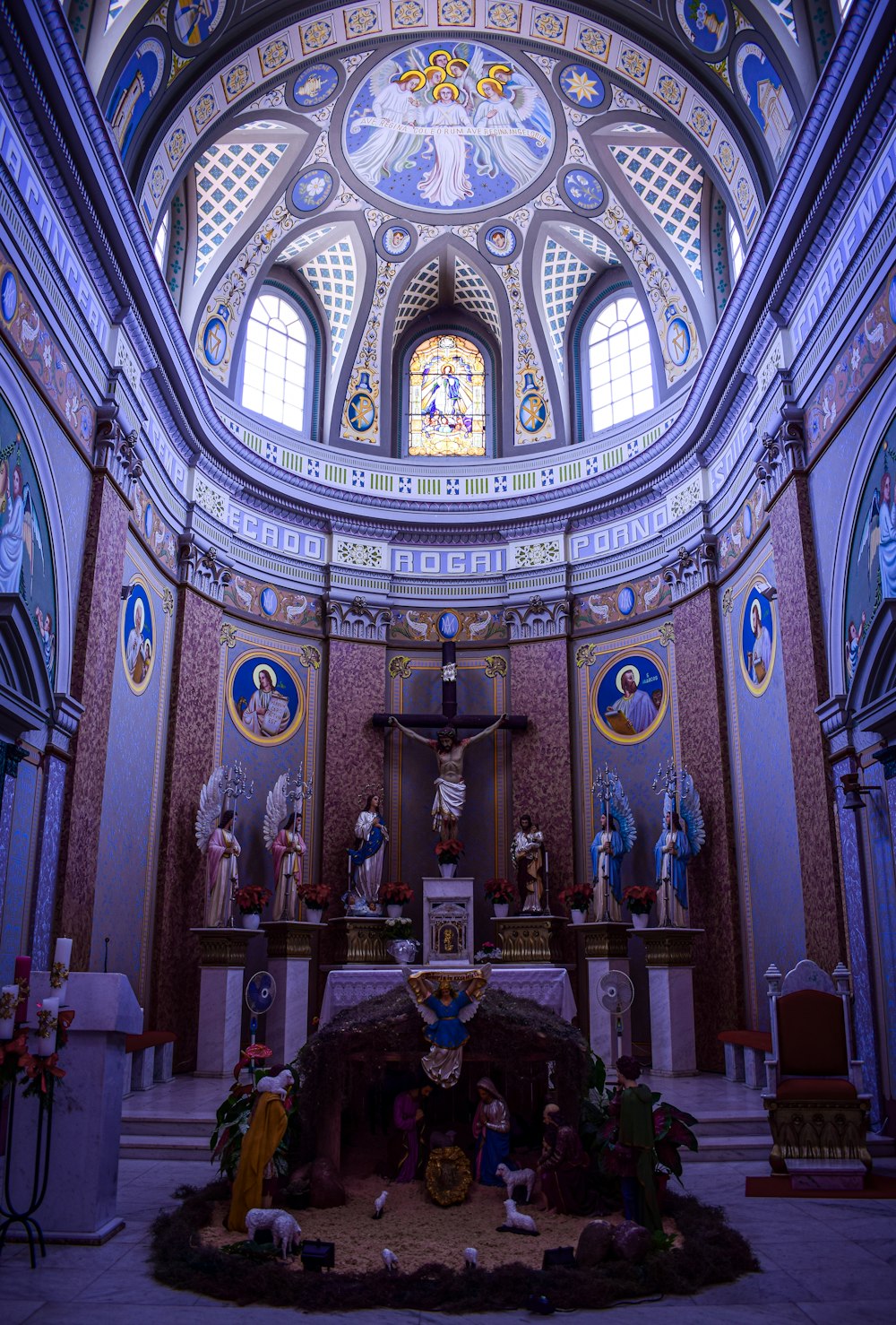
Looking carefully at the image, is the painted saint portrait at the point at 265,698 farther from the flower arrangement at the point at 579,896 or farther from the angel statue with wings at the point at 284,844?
the flower arrangement at the point at 579,896

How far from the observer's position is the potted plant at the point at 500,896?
16547 millimetres

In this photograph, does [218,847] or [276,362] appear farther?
[276,362]

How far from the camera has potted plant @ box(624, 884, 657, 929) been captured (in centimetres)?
1481

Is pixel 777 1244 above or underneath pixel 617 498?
underneath

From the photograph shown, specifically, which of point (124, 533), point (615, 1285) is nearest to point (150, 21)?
point (124, 533)

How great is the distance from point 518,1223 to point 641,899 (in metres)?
8.64

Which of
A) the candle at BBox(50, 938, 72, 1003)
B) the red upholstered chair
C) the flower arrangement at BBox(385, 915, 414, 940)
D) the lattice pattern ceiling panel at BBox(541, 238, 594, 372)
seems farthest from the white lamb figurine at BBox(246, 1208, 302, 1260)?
the lattice pattern ceiling panel at BBox(541, 238, 594, 372)

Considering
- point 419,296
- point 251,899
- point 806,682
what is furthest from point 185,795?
point 419,296

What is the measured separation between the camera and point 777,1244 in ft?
20.4

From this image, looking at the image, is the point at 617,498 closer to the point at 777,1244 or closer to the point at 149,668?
the point at 149,668

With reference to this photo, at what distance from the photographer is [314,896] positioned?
15617 millimetres

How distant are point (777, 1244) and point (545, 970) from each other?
21.4 ft

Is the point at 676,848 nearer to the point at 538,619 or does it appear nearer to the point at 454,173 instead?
the point at 538,619

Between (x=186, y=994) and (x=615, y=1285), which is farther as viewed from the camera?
(x=186, y=994)
